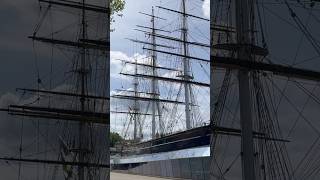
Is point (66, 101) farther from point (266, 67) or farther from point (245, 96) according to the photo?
point (266, 67)

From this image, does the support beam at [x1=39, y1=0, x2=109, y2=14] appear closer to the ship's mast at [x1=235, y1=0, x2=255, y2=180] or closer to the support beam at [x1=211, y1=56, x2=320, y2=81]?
the support beam at [x1=211, y1=56, x2=320, y2=81]

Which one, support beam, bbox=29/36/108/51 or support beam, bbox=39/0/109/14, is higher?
support beam, bbox=39/0/109/14

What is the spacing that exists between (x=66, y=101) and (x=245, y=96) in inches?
103

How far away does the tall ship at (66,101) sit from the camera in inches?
283

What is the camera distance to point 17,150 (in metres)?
7.10

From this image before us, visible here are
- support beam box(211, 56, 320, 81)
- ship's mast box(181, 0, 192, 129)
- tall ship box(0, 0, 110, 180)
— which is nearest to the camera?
tall ship box(0, 0, 110, 180)

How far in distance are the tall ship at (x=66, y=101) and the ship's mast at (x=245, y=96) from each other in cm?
198

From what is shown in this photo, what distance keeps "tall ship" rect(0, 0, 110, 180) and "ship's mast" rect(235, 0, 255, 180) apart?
1979 mm

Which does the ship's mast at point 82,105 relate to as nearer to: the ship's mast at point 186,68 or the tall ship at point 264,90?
the tall ship at point 264,90

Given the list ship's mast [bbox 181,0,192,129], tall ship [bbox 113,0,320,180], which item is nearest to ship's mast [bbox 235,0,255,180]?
tall ship [bbox 113,0,320,180]

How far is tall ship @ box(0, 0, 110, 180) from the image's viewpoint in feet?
23.5

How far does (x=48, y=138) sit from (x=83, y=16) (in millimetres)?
1862

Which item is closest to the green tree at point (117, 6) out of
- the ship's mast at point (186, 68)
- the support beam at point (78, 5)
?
the support beam at point (78, 5)

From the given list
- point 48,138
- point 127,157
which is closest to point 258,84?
point 48,138
